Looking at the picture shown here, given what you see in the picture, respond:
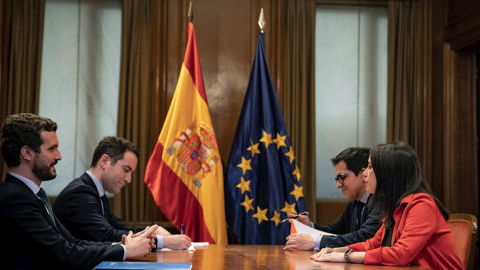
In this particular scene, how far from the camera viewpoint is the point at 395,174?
9.21 feet

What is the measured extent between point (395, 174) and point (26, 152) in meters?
1.66

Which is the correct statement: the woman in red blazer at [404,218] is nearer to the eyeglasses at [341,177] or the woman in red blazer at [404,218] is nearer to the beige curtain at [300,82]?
the eyeglasses at [341,177]

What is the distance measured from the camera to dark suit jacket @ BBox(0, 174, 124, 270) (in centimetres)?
241

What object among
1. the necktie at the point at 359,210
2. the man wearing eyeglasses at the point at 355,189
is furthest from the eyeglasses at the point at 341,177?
the necktie at the point at 359,210

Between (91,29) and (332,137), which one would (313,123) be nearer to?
(332,137)

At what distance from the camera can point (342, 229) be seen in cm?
430

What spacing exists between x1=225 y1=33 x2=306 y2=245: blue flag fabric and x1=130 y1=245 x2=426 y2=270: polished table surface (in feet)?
4.05

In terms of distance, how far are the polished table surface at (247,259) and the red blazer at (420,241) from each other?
6cm

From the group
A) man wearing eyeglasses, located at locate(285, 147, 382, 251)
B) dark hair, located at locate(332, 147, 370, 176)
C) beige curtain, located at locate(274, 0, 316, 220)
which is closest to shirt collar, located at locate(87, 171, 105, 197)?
man wearing eyeglasses, located at locate(285, 147, 382, 251)

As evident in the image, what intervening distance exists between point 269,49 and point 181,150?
1.24m

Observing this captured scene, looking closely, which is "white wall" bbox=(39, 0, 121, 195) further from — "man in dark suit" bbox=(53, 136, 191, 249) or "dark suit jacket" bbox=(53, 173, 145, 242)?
"dark suit jacket" bbox=(53, 173, 145, 242)

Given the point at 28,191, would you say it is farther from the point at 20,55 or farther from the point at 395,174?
the point at 20,55

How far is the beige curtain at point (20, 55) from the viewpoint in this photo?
201 inches

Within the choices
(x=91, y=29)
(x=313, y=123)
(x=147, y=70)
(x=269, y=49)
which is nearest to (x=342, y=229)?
(x=313, y=123)
